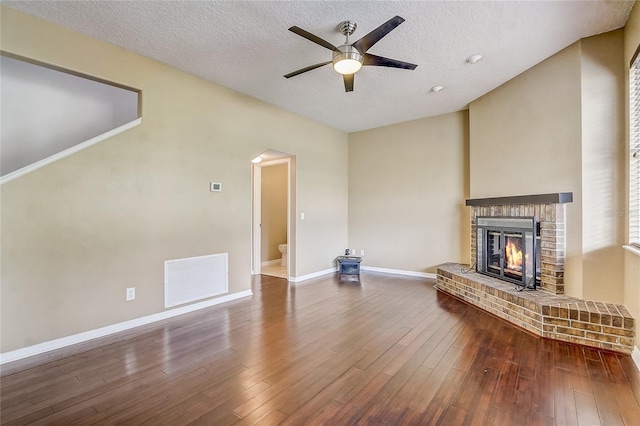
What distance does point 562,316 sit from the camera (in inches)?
107

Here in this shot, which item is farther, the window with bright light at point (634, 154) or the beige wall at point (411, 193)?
the beige wall at point (411, 193)

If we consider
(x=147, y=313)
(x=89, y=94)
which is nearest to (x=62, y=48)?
(x=89, y=94)

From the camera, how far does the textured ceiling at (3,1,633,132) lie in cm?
243

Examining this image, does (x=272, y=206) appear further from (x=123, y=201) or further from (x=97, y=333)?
(x=97, y=333)

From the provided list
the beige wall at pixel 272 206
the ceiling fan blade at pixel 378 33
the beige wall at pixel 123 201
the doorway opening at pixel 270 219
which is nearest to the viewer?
the ceiling fan blade at pixel 378 33

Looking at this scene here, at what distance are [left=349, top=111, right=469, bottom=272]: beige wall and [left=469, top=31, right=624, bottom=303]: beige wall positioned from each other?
1509mm

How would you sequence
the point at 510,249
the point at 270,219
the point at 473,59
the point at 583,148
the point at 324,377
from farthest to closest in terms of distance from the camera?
the point at 270,219
the point at 510,249
the point at 473,59
the point at 583,148
the point at 324,377

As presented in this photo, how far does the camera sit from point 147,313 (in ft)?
10.6

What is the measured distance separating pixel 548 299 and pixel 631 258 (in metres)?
0.75

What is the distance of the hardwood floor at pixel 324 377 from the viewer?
1760 mm

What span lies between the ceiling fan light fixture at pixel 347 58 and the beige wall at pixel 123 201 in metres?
1.99

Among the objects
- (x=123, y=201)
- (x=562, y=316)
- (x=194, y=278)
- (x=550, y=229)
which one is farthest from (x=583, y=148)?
(x=123, y=201)

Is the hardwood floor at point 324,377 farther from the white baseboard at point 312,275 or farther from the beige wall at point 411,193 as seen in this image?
the beige wall at point 411,193

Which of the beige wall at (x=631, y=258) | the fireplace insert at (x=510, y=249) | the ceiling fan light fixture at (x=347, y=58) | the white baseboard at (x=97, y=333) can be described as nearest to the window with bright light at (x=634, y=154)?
the beige wall at (x=631, y=258)
